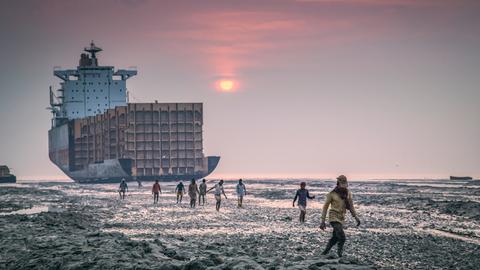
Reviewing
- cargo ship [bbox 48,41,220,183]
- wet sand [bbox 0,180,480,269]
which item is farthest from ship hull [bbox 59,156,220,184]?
wet sand [bbox 0,180,480,269]

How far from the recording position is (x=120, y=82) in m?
109

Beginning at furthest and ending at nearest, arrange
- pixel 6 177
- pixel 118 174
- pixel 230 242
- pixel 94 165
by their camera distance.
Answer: pixel 6 177, pixel 94 165, pixel 118 174, pixel 230 242

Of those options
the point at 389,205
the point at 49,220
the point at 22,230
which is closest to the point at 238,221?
the point at 49,220

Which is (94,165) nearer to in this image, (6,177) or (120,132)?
(120,132)

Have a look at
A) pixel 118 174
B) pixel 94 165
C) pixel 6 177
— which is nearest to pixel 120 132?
pixel 118 174

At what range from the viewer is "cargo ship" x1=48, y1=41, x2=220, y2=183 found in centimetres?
8594

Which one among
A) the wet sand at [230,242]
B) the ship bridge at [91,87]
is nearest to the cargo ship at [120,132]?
the ship bridge at [91,87]

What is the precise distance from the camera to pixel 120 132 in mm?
90250

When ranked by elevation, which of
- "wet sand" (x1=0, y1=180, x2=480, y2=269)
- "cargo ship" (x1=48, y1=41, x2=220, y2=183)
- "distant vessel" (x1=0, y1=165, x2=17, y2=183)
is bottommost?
"wet sand" (x1=0, y1=180, x2=480, y2=269)

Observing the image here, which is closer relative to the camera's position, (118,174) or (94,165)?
(118,174)

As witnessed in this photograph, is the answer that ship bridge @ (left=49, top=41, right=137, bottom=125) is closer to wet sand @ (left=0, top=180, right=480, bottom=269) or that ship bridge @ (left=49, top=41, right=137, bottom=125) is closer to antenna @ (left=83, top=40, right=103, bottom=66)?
antenna @ (left=83, top=40, right=103, bottom=66)

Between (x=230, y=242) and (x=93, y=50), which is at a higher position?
(x=93, y=50)

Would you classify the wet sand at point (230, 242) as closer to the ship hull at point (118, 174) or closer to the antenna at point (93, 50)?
the ship hull at point (118, 174)

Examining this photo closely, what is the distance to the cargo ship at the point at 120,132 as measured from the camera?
85.9 m
